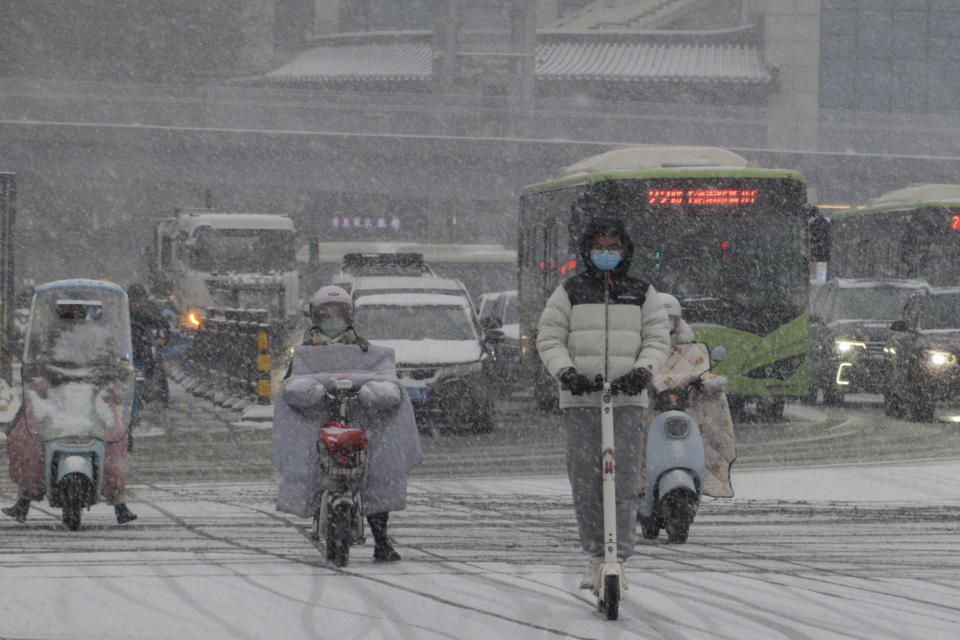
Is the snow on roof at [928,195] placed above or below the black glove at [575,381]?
above

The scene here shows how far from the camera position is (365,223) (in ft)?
183

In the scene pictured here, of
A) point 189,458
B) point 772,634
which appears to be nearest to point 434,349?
point 189,458

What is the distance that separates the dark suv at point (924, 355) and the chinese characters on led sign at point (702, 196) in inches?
91.4

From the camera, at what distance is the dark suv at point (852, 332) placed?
22.8 m

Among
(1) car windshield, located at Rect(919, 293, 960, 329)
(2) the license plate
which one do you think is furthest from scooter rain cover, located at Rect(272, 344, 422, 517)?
(1) car windshield, located at Rect(919, 293, 960, 329)

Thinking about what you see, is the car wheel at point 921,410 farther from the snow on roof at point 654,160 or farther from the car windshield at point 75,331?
the car windshield at point 75,331

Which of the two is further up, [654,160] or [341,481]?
[654,160]

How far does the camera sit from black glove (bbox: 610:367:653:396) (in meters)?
7.14

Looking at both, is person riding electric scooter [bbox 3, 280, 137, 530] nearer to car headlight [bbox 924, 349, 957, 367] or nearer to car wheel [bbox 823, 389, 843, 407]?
car headlight [bbox 924, 349, 957, 367]

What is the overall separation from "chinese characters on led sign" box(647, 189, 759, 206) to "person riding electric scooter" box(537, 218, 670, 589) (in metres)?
13.3

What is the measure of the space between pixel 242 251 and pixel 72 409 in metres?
28.7

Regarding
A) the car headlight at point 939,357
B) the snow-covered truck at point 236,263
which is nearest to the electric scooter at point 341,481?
the car headlight at point 939,357

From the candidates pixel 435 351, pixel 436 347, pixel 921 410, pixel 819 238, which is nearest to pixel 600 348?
pixel 435 351

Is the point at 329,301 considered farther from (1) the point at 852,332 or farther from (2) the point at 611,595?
(1) the point at 852,332
